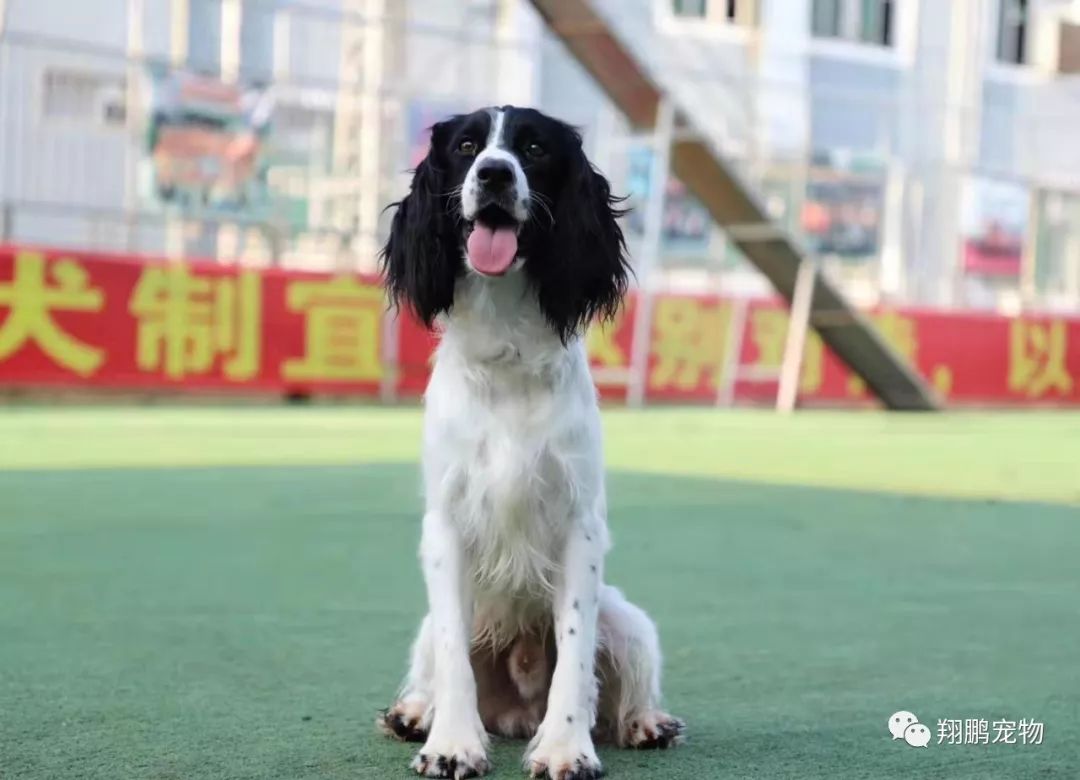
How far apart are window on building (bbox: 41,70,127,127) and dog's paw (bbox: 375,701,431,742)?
33.5 ft

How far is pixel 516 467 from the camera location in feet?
8.28

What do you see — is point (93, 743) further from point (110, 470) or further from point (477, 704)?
point (110, 470)

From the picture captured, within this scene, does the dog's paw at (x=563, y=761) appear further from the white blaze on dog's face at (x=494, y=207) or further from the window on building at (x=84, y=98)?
the window on building at (x=84, y=98)

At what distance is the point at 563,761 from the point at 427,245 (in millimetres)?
991

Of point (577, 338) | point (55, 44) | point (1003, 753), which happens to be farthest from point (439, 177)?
point (55, 44)

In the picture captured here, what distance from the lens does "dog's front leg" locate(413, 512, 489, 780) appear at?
93.2 inches

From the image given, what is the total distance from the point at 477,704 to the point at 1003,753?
0.91m

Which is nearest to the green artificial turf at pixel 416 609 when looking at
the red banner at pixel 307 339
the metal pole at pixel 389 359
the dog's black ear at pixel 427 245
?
the dog's black ear at pixel 427 245

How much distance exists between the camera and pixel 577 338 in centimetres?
271

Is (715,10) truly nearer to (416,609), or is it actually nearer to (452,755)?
(416,609)

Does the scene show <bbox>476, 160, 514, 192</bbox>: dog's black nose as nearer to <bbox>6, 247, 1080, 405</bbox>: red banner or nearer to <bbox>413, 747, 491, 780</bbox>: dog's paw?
<bbox>413, 747, 491, 780</bbox>: dog's paw

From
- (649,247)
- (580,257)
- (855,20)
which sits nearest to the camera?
(580,257)

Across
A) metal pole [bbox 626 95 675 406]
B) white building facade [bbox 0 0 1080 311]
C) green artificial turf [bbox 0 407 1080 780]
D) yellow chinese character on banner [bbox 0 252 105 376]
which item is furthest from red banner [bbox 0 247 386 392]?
green artificial turf [bbox 0 407 1080 780]

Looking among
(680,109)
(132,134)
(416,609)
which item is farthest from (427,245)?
(132,134)
